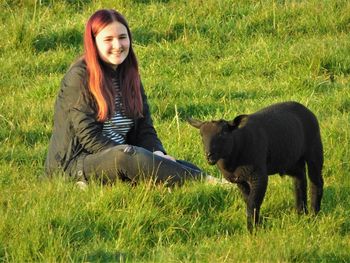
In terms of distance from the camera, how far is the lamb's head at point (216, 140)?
6136 millimetres

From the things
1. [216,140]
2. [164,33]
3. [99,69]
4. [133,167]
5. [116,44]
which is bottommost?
[133,167]

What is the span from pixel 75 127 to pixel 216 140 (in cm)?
156

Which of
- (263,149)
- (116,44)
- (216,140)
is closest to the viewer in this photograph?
(216,140)

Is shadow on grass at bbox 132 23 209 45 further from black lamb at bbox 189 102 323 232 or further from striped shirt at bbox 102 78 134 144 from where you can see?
black lamb at bbox 189 102 323 232

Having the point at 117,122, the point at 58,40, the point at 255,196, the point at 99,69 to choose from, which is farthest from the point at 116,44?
the point at 58,40

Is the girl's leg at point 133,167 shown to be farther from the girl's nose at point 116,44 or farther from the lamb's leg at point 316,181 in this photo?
the lamb's leg at point 316,181

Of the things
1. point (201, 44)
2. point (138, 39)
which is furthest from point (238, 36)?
point (138, 39)

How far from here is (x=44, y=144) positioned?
8602 mm

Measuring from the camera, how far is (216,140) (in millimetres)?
6145

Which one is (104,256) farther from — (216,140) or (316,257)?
(316,257)

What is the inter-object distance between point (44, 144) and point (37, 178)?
1138 mm

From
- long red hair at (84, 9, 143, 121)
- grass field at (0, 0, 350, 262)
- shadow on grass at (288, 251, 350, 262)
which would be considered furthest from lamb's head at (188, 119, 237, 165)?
long red hair at (84, 9, 143, 121)

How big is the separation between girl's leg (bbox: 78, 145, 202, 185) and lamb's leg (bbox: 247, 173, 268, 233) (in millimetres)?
825

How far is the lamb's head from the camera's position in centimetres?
614
